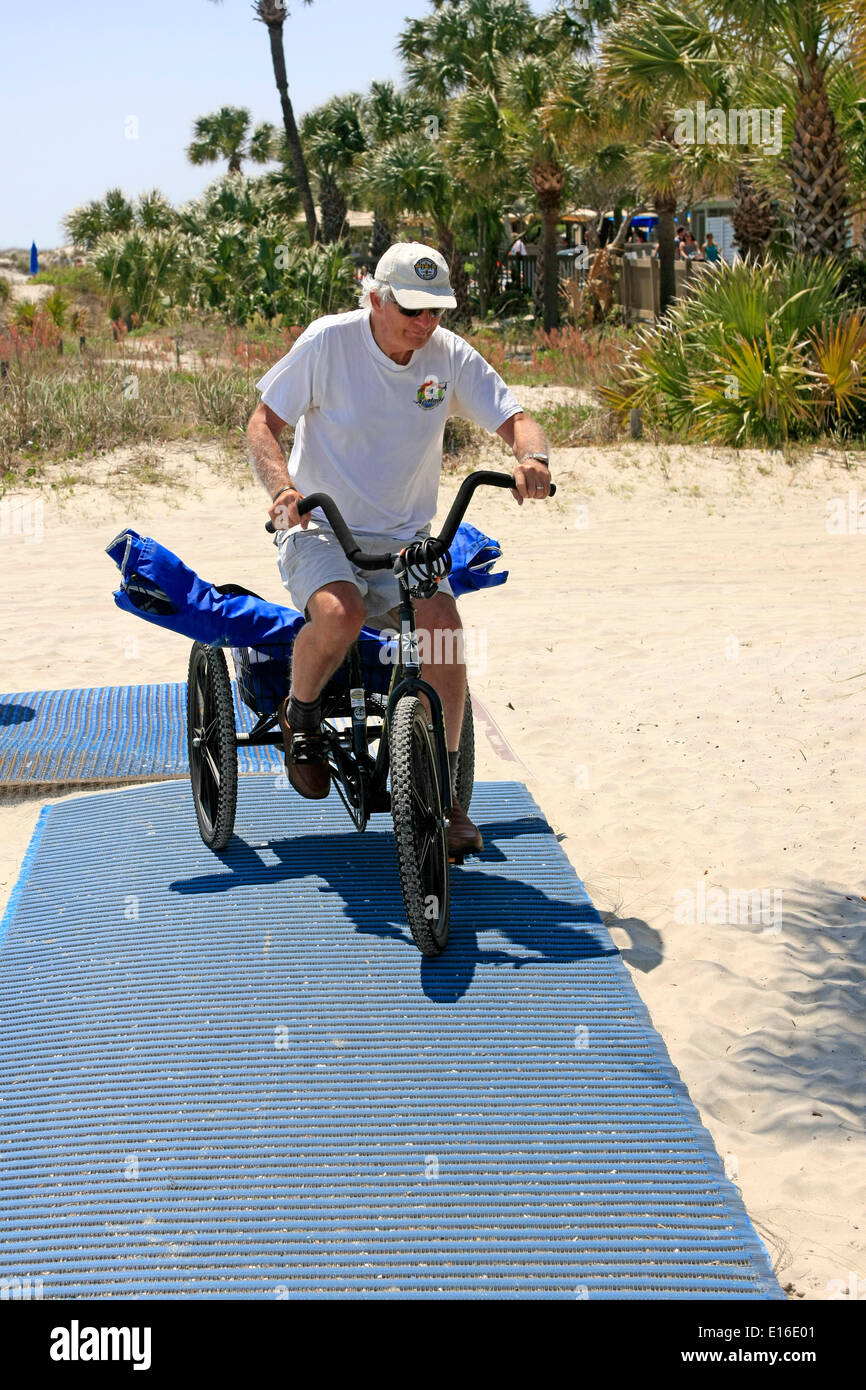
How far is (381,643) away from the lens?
428cm

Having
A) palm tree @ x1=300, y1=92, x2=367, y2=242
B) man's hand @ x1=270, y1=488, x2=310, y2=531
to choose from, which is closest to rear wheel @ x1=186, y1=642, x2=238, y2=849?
man's hand @ x1=270, y1=488, x2=310, y2=531

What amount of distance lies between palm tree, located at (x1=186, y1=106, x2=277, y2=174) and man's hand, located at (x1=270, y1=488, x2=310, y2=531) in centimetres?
4956

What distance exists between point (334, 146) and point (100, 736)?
31.9m

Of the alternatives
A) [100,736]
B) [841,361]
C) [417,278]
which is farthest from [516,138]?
[417,278]

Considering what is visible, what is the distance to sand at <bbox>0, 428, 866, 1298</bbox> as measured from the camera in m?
3.50

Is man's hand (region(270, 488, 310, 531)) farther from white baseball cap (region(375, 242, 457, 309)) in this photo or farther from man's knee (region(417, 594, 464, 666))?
white baseball cap (region(375, 242, 457, 309))

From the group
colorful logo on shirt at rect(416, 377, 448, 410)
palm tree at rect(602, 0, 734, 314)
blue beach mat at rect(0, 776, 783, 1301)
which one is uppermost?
palm tree at rect(602, 0, 734, 314)

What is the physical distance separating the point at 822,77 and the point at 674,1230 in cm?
1288

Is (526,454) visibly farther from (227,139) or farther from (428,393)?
(227,139)

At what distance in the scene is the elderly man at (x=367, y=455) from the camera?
152 inches

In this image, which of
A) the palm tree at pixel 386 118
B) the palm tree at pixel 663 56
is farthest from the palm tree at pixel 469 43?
the palm tree at pixel 663 56

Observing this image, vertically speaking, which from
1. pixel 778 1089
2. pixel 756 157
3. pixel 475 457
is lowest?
pixel 778 1089
